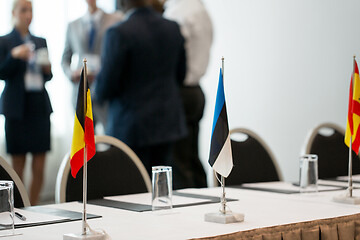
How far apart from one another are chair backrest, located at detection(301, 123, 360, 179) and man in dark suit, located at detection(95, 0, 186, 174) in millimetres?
889

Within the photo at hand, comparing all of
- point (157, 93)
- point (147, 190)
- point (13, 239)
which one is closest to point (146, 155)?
point (157, 93)

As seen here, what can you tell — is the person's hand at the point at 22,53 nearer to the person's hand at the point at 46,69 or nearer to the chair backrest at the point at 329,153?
the person's hand at the point at 46,69

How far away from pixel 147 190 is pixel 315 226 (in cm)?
94

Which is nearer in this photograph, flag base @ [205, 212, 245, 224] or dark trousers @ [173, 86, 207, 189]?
flag base @ [205, 212, 245, 224]

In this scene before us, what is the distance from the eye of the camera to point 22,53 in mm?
3934

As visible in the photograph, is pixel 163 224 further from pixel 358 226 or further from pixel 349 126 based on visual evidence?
pixel 349 126

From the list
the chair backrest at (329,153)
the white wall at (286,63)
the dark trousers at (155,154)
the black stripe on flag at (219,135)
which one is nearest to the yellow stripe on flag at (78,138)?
the black stripe on flag at (219,135)

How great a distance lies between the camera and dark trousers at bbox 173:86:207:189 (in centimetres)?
468

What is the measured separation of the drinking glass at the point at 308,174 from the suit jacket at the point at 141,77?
1.43 metres

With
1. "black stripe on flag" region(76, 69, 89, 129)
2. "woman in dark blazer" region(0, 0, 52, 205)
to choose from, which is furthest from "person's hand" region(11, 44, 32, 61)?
"black stripe on flag" region(76, 69, 89, 129)

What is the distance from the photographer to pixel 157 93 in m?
3.59

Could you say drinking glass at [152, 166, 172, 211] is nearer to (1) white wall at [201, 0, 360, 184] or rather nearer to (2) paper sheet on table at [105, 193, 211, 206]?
(2) paper sheet on table at [105, 193, 211, 206]

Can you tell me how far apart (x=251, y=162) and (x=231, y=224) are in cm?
133

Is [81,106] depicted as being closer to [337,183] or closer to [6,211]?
[6,211]
